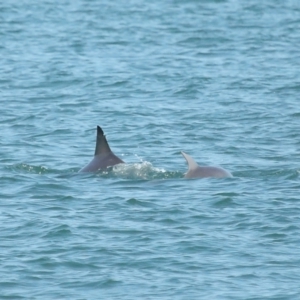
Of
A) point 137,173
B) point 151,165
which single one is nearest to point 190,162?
point 137,173

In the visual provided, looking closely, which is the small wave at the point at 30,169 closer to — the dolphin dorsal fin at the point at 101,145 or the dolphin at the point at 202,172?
the dolphin dorsal fin at the point at 101,145

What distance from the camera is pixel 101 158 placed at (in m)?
18.1

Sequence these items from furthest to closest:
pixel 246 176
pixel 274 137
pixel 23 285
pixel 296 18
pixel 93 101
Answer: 1. pixel 296 18
2. pixel 93 101
3. pixel 274 137
4. pixel 246 176
5. pixel 23 285

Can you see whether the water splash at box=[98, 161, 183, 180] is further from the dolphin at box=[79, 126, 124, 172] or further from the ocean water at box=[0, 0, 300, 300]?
Answer: the dolphin at box=[79, 126, 124, 172]

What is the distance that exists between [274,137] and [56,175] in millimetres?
5447

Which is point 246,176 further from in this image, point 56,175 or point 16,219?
point 16,219

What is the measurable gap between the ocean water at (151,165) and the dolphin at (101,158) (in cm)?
24

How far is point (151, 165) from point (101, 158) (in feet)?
3.00

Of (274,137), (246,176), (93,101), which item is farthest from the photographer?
(93,101)

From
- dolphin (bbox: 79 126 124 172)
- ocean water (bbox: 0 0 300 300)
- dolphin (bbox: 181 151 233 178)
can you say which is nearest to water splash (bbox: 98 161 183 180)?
ocean water (bbox: 0 0 300 300)

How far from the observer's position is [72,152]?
66.1ft

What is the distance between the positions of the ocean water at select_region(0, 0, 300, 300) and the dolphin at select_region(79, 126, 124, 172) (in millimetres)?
236

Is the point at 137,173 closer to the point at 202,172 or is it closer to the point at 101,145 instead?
the point at 101,145

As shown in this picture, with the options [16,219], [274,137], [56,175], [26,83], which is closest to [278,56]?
[26,83]
